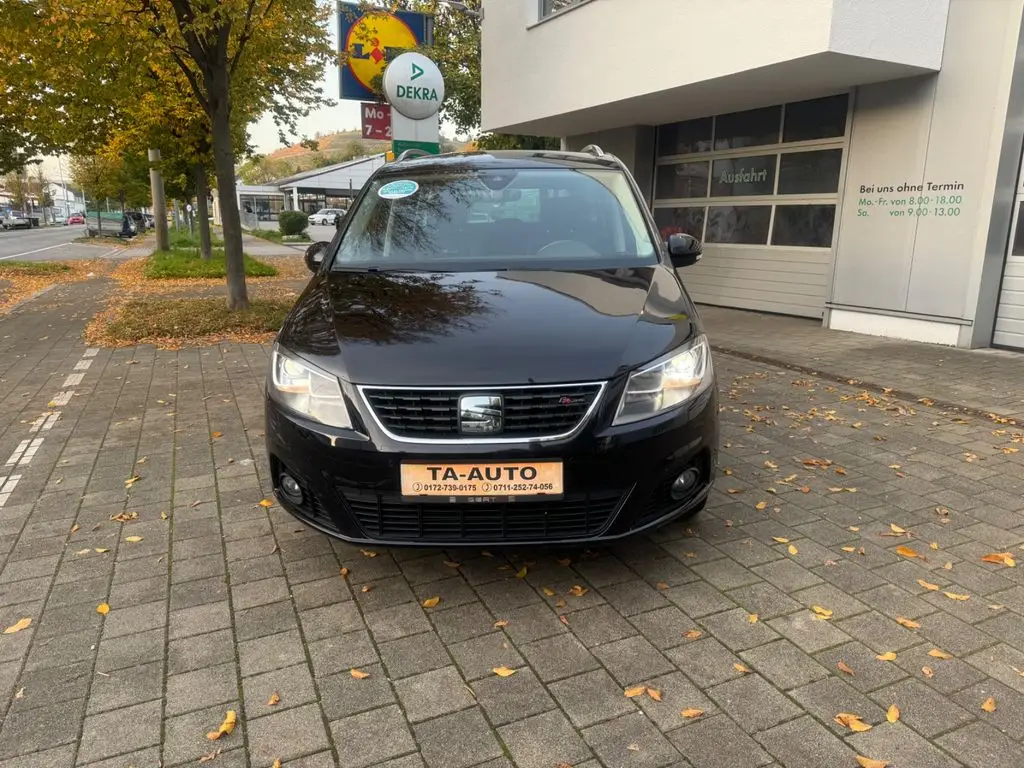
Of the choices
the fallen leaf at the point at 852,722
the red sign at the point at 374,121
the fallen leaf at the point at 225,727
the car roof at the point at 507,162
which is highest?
the red sign at the point at 374,121

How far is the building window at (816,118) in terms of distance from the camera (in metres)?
9.99

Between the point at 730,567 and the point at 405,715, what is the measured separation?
1613 millimetres

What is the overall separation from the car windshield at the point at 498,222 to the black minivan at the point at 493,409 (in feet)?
0.95

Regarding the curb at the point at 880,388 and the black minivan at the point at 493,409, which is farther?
the curb at the point at 880,388

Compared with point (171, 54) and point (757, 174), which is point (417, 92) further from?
point (757, 174)

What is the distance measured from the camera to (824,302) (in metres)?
10.1

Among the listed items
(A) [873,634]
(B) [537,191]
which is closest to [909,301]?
(B) [537,191]

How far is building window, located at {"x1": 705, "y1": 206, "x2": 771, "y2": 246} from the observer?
11.4 metres

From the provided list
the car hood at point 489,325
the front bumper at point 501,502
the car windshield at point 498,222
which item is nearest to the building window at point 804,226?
the car windshield at point 498,222

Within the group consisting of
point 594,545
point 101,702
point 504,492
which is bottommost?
point 101,702

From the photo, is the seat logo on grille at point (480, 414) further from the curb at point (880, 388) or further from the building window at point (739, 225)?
the building window at point (739, 225)

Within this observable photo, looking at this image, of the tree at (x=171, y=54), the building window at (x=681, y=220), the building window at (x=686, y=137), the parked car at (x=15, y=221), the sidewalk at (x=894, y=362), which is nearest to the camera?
the sidewalk at (x=894, y=362)

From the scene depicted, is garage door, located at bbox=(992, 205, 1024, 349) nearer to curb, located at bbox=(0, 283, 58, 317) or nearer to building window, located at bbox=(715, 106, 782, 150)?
building window, located at bbox=(715, 106, 782, 150)

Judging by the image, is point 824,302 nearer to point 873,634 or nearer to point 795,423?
point 795,423
